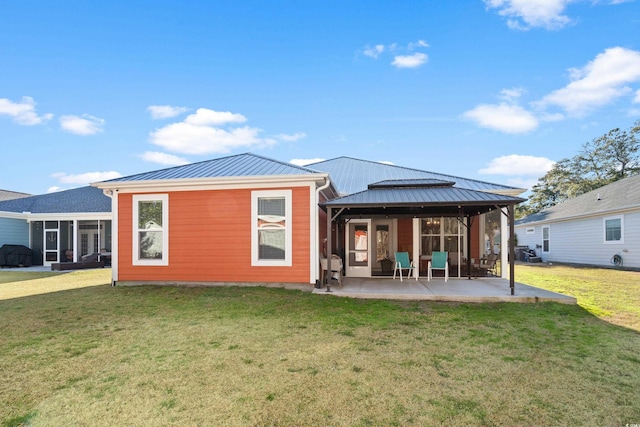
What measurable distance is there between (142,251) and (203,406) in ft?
25.1

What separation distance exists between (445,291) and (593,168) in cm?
3547

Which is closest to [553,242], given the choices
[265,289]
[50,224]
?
[265,289]

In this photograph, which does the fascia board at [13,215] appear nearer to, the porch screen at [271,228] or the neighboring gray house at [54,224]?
the neighboring gray house at [54,224]

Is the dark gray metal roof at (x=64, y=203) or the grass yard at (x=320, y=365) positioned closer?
the grass yard at (x=320, y=365)

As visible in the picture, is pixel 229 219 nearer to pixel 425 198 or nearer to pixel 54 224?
pixel 425 198

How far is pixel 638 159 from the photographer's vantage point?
30.0 metres

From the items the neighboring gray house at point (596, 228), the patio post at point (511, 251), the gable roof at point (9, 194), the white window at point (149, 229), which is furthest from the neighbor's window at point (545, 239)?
the gable roof at point (9, 194)

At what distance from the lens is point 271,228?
341 inches

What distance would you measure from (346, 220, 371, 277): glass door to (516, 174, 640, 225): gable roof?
463 inches

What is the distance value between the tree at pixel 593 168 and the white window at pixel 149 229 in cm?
3811

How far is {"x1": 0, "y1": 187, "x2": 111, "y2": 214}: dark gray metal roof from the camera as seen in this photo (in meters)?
17.3

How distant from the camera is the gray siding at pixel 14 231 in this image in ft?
54.3

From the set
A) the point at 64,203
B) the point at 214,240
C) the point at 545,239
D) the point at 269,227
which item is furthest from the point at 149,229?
the point at 545,239

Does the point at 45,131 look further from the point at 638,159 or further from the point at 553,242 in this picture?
the point at 638,159
